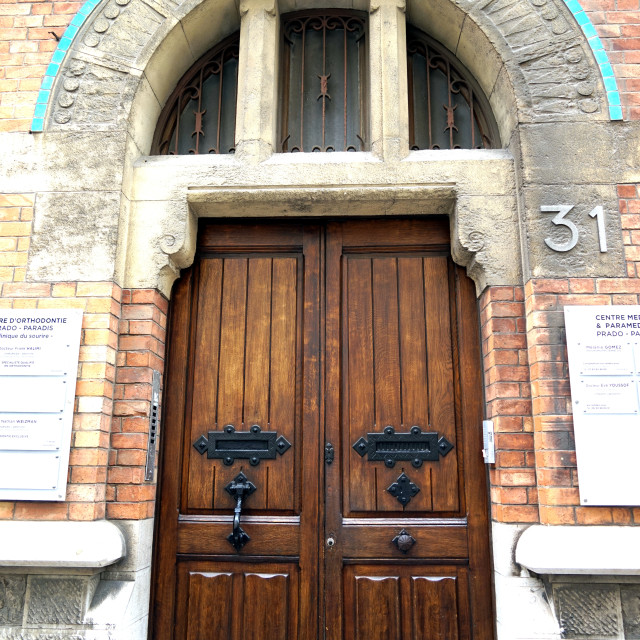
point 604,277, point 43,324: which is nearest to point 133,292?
point 43,324

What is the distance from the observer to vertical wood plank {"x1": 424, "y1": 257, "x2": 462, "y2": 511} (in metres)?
3.15

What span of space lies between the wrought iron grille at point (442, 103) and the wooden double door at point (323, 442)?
52 cm

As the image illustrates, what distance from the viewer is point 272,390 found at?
10.8ft

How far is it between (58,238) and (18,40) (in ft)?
3.97

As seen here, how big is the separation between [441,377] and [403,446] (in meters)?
0.42

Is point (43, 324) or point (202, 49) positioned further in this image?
point (202, 49)

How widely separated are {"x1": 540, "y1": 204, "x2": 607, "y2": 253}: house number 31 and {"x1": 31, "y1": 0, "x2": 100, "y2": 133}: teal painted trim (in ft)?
8.75

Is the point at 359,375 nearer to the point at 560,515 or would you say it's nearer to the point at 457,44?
the point at 560,515

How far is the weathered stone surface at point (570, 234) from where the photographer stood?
9.71ft

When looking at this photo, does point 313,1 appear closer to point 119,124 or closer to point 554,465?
point 119,124

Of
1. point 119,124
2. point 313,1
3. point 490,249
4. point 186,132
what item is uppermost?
point 313,1

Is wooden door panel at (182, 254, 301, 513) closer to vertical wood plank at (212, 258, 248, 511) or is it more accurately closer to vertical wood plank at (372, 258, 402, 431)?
vertical wood plank at (212, 258, 248, 511)

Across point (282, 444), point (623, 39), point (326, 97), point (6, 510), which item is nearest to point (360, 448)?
point (282, 444)

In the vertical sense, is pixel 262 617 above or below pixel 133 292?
below
